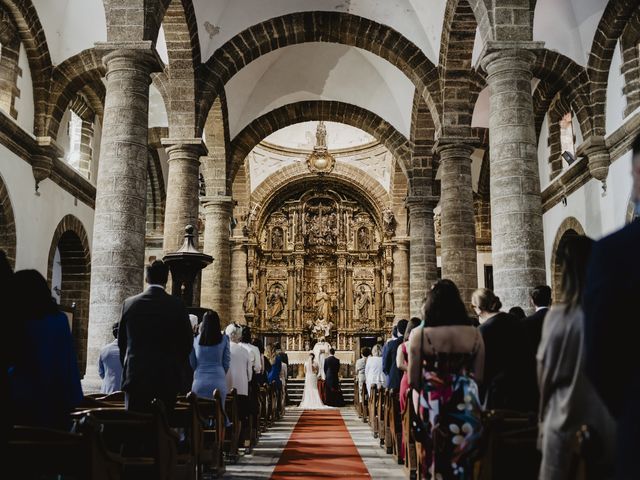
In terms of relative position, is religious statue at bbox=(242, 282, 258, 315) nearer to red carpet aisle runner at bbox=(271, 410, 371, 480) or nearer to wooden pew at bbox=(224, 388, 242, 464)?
red carpet aisle runner at bbox=(271, 410, 371, 480)

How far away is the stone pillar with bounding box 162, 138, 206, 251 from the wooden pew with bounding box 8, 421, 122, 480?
1081 centimetres

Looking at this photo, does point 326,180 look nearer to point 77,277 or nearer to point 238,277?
point 238,277

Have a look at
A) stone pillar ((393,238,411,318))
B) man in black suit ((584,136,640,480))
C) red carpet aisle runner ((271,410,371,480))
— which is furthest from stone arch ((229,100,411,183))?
man in black suit ((584,136,640,480))

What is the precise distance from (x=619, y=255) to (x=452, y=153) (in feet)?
40.8

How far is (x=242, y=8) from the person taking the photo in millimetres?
15414

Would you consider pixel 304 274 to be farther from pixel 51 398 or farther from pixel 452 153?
pixel 51 398

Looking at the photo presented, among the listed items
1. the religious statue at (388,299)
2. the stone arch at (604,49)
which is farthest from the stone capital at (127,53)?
the religious statue at (388,299)

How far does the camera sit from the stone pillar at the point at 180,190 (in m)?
13.9

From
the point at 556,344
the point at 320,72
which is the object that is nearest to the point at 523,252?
the point at 556,344

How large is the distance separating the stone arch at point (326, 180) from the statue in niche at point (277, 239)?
0.88 metres

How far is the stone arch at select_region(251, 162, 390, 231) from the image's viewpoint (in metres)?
27.7

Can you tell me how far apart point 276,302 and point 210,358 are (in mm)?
20882

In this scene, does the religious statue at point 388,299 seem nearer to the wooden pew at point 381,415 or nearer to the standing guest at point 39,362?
the wooden pew at point 381,415

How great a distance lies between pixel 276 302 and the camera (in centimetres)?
2786
